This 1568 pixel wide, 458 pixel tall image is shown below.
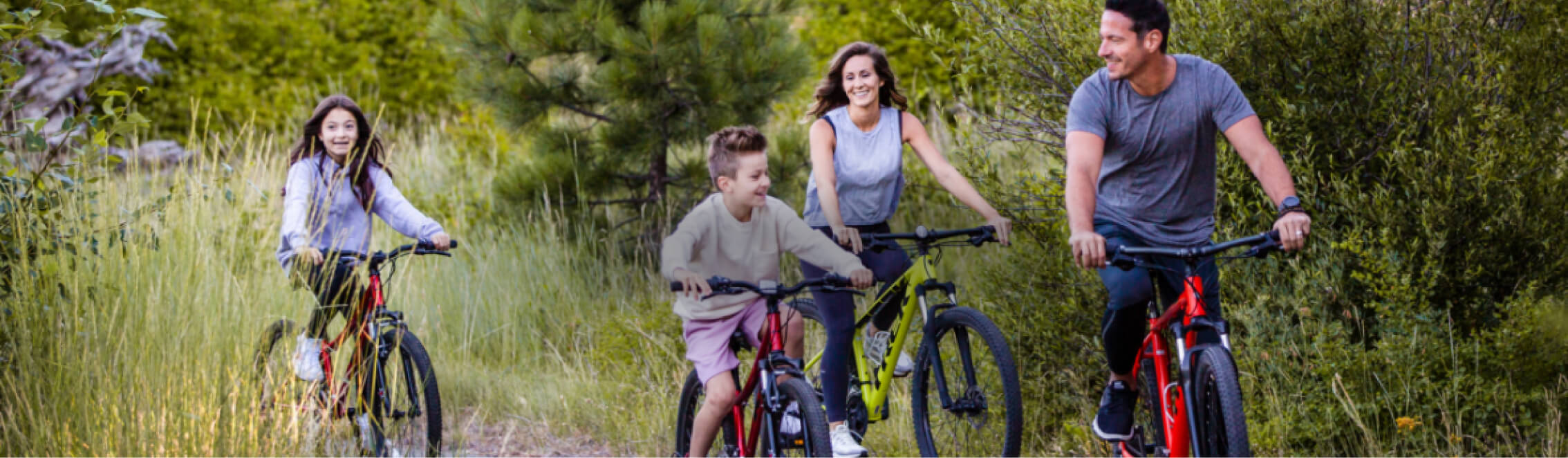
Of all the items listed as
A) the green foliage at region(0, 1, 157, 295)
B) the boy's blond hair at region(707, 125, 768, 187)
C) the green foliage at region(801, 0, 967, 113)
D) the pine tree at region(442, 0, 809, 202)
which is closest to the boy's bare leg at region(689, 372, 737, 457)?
the boy's blond hair at region(707, 125, 768, 187)

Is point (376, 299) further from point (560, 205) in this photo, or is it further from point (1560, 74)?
point (1560, 74)

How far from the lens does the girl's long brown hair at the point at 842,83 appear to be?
472cm

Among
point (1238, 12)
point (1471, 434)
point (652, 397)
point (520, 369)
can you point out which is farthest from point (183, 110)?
point (1471, 434)

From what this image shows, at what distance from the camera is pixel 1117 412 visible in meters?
4.11

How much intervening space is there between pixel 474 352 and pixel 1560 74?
215 inches

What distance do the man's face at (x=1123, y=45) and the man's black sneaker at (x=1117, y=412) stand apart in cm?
104

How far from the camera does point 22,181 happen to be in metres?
4.48

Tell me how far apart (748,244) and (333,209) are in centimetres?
199

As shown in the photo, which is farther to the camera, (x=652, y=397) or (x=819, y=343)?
(x=819, y=343)

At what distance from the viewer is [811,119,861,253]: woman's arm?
14.6ft

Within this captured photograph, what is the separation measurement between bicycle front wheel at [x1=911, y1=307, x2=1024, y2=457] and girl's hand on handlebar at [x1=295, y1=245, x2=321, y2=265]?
81.3 inches

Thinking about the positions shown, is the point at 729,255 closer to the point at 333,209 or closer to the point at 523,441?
the point at 333,209

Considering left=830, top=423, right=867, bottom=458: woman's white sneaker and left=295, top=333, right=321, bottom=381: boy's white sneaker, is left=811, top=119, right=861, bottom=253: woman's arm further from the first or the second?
left=295, top=333, right=321, bottom=381: boy's white sneaker

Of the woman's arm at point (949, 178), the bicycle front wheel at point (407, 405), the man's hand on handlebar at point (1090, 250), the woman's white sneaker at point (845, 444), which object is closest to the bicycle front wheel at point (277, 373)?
the bicycle front wheel at point (407, 405)
